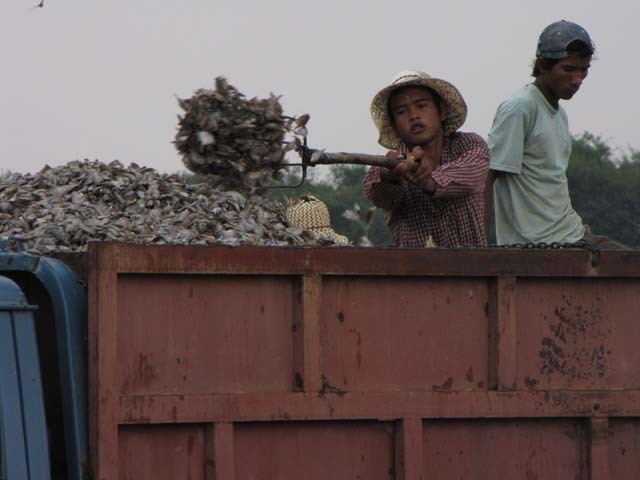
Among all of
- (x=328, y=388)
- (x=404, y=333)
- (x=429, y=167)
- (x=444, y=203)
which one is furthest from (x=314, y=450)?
(x=444, y=203)

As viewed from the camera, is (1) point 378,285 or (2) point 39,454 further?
(1) point 378,285

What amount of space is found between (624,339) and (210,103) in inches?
67.2

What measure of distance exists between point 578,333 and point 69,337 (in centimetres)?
165

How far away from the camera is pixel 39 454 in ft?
11.5

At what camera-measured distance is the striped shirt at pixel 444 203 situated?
5031 mm

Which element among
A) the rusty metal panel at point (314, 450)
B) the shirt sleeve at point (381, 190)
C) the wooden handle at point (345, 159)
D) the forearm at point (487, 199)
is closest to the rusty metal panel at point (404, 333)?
the rusty metal panel at point (314, 450)

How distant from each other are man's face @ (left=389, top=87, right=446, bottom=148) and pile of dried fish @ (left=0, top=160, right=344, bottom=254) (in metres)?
0.85

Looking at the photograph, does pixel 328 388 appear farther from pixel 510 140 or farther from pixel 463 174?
pixel 510 140

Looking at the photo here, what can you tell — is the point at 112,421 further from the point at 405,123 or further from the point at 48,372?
the point at 405,123

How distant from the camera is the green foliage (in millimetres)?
36938

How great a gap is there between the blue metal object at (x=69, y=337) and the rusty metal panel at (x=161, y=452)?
0.12 meters

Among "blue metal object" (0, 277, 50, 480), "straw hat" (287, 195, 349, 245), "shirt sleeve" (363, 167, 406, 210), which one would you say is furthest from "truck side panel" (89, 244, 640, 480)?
"straw hat" (287, 195, 349, 245)

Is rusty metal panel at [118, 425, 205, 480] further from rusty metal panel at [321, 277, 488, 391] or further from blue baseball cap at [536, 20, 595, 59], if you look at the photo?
blue baseball cap at [536, 20, 595, 59]

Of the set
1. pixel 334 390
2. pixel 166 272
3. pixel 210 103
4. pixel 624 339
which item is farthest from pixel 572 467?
pixel 210 103
